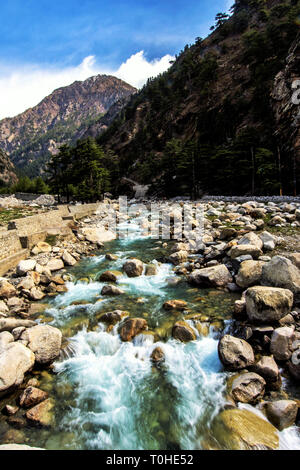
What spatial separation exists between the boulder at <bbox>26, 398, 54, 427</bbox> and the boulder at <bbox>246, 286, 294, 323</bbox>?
554cm

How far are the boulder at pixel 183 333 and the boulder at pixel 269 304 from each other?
1.77 m

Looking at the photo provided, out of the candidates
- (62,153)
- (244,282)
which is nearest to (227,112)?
(62,153)

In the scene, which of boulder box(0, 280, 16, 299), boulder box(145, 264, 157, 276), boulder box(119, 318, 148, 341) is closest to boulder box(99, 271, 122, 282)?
boulder box(145, 264, 157, 276)

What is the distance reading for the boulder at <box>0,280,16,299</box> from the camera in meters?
8.88

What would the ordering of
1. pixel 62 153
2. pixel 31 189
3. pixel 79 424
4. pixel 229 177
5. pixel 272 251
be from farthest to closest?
pixel 31 189, pixel 62 153, pixel 229 177, pixel 272 251, pixel 79 424

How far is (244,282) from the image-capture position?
28.2 feet

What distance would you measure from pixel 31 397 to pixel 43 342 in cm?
134

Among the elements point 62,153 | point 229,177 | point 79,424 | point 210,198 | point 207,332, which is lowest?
point 79,424

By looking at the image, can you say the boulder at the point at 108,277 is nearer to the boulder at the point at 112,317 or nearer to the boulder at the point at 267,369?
the boulder at the point at 112,317

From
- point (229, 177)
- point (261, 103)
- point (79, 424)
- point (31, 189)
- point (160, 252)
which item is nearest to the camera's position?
point (79, 424)

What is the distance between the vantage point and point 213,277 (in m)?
9.27

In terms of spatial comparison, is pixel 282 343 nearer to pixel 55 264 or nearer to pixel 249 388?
pixel 249 388

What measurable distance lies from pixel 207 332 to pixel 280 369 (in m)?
2.02

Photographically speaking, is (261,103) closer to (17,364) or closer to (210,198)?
(210,198)
